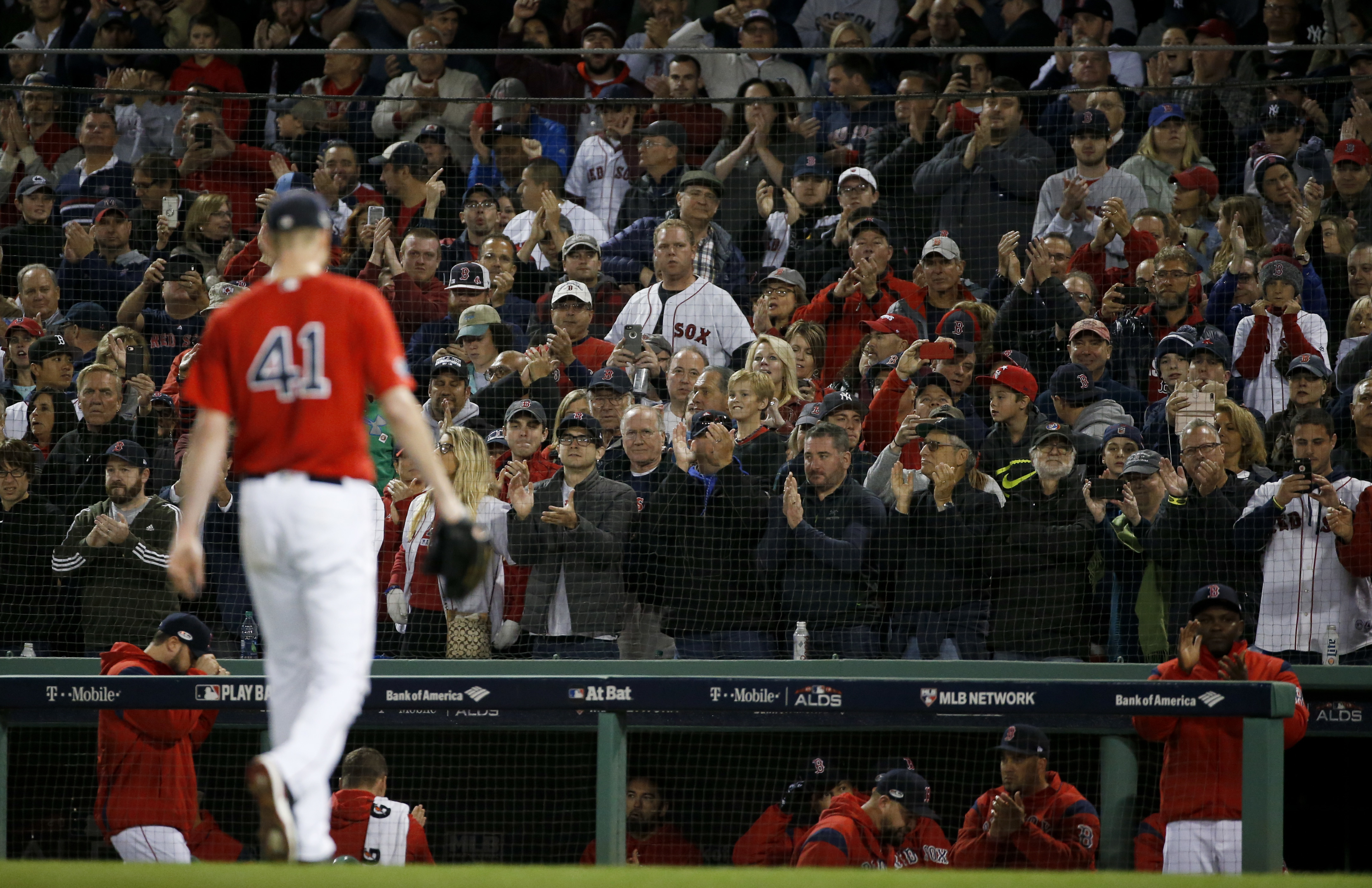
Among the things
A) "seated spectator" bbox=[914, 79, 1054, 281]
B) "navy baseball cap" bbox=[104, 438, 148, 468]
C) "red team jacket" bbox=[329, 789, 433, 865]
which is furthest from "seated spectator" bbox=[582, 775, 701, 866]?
"seated spectator" bbox=[914, 79, 1054, 281]

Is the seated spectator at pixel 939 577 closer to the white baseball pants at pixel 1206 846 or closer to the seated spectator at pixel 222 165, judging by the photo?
the white baseball pants at pixel 1206 846

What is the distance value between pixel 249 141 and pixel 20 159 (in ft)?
4.85

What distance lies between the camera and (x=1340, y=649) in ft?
23.0

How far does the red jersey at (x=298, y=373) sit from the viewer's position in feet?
12.7

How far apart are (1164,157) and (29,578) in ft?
22.4

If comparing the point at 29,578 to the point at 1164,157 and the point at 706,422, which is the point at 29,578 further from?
the point at 1164,157

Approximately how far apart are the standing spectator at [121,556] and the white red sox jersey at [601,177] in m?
3.53

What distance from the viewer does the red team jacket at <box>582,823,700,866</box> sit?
7402 millimetres

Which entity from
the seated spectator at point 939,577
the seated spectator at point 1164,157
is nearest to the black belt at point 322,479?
the seated spectator at point 939,577

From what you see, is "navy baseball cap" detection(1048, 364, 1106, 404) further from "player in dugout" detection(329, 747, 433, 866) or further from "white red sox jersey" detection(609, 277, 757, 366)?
"player in dugout" detection(329, 747, 433, 866)

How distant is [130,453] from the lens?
7852 millimetres

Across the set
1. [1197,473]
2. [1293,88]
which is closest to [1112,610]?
[1197,473]

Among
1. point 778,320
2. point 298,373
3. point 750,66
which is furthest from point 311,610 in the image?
point 750,66

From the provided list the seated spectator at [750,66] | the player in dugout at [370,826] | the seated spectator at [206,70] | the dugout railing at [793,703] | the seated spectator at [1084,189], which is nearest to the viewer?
the dugout railing at [793,703]
